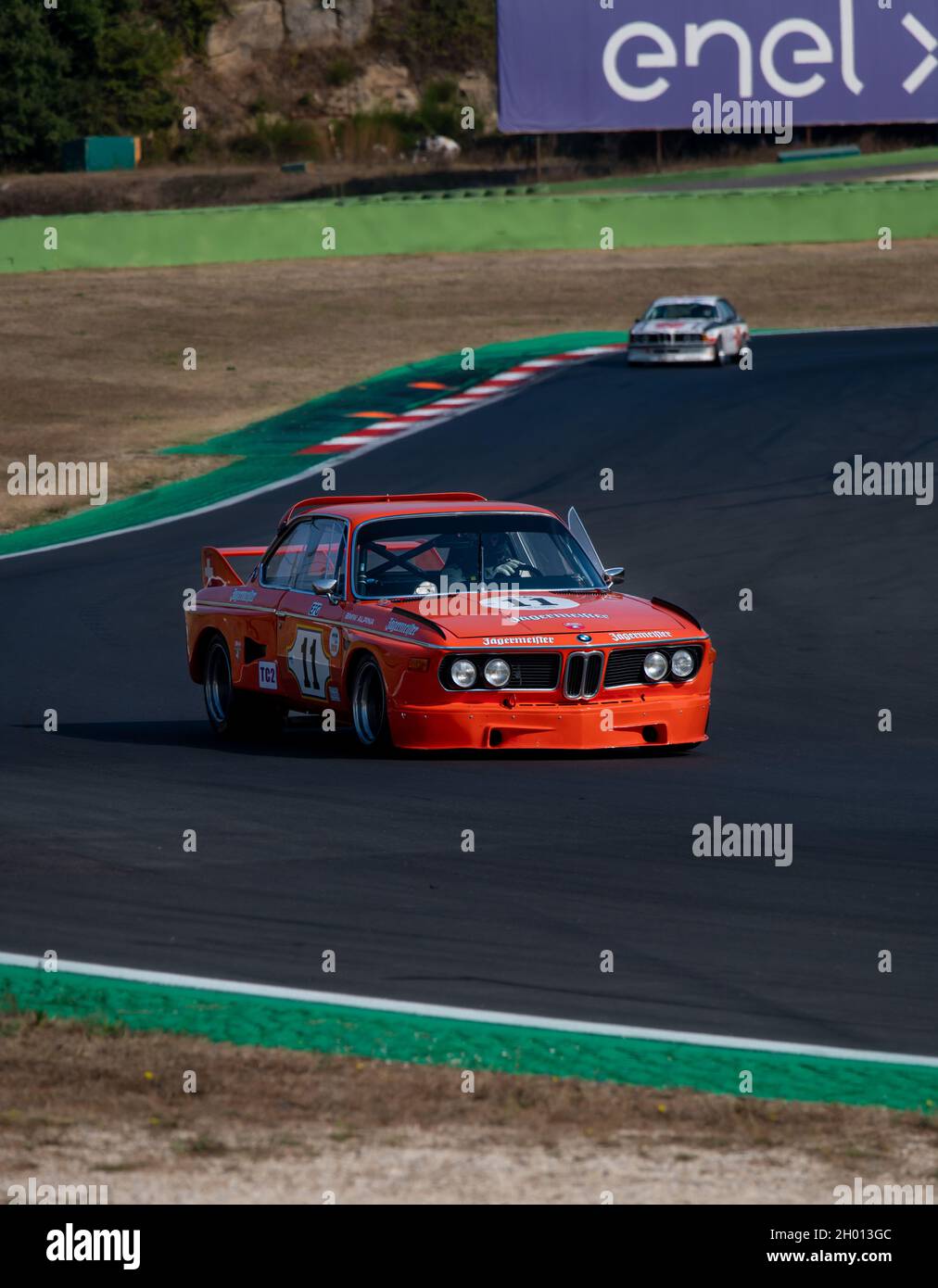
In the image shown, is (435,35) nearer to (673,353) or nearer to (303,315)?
(303,315)

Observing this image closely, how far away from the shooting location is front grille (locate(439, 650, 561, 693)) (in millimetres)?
10867

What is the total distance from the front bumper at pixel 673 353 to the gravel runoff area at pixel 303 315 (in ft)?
15.1

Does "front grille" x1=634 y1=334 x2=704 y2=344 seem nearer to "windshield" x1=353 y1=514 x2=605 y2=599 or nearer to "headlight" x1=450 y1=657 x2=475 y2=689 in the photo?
"windshield" x1=353 y1=514 x2=605 y2=599

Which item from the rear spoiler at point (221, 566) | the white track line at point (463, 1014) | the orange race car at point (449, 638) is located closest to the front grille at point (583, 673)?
the orange race car at point (449, 638)

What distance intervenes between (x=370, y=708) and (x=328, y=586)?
0.84 m

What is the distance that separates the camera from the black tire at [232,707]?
12.5 meters

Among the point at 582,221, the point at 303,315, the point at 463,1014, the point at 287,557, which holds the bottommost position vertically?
the point at 463,1014

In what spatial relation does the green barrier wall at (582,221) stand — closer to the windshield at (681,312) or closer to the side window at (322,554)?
the windshield at (681,312)

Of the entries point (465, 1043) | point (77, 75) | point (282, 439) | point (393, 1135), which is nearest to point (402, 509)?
point (465, 1043)

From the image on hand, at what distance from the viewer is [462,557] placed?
1193 cm

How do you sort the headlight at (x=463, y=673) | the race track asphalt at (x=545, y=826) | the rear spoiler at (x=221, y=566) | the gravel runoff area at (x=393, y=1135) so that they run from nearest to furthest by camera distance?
the gravel runoff area at (x=393, y=1135) → the race track asphalt at (x=545, y=826) → the headlight at (x=463, y=673) → the rear spoiler at (x=221, y=566)

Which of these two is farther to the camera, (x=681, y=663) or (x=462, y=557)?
(x=462, y=557)

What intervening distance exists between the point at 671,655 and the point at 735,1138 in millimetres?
6187

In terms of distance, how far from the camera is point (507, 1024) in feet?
20.2
